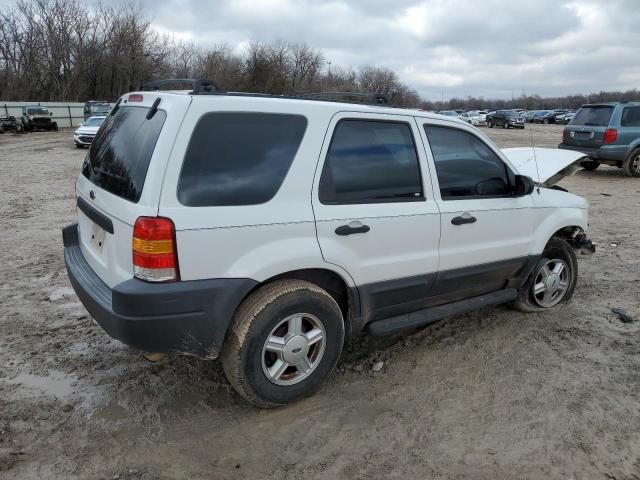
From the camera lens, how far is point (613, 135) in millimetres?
12562

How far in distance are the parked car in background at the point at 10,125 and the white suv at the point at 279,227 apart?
1407 inches

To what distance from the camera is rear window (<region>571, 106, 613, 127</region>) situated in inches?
503

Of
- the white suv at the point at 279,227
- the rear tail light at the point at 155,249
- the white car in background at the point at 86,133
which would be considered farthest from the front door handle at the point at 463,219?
the white car in background at the point at 86,133

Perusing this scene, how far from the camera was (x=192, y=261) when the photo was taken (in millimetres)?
2732

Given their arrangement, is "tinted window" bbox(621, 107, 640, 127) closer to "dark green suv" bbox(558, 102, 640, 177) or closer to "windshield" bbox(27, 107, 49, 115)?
"dark green suv" bbox(558, 102, 640, 177)

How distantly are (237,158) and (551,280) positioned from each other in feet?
10.7

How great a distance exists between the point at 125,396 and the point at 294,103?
2163 mm

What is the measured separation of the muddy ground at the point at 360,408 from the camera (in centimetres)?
278

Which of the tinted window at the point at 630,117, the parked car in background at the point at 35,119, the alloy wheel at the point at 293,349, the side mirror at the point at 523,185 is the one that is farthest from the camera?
the parked car in background at the point at 35,119

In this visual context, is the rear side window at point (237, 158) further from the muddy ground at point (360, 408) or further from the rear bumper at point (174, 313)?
the muddy ground at point (360, 408)

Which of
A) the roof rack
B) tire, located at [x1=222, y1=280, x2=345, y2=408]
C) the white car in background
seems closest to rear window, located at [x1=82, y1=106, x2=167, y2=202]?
the roof rack

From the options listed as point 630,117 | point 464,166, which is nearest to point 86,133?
point 630,117

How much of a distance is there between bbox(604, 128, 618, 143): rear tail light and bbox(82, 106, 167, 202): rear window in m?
12.4

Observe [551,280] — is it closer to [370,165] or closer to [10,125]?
[370,165]
